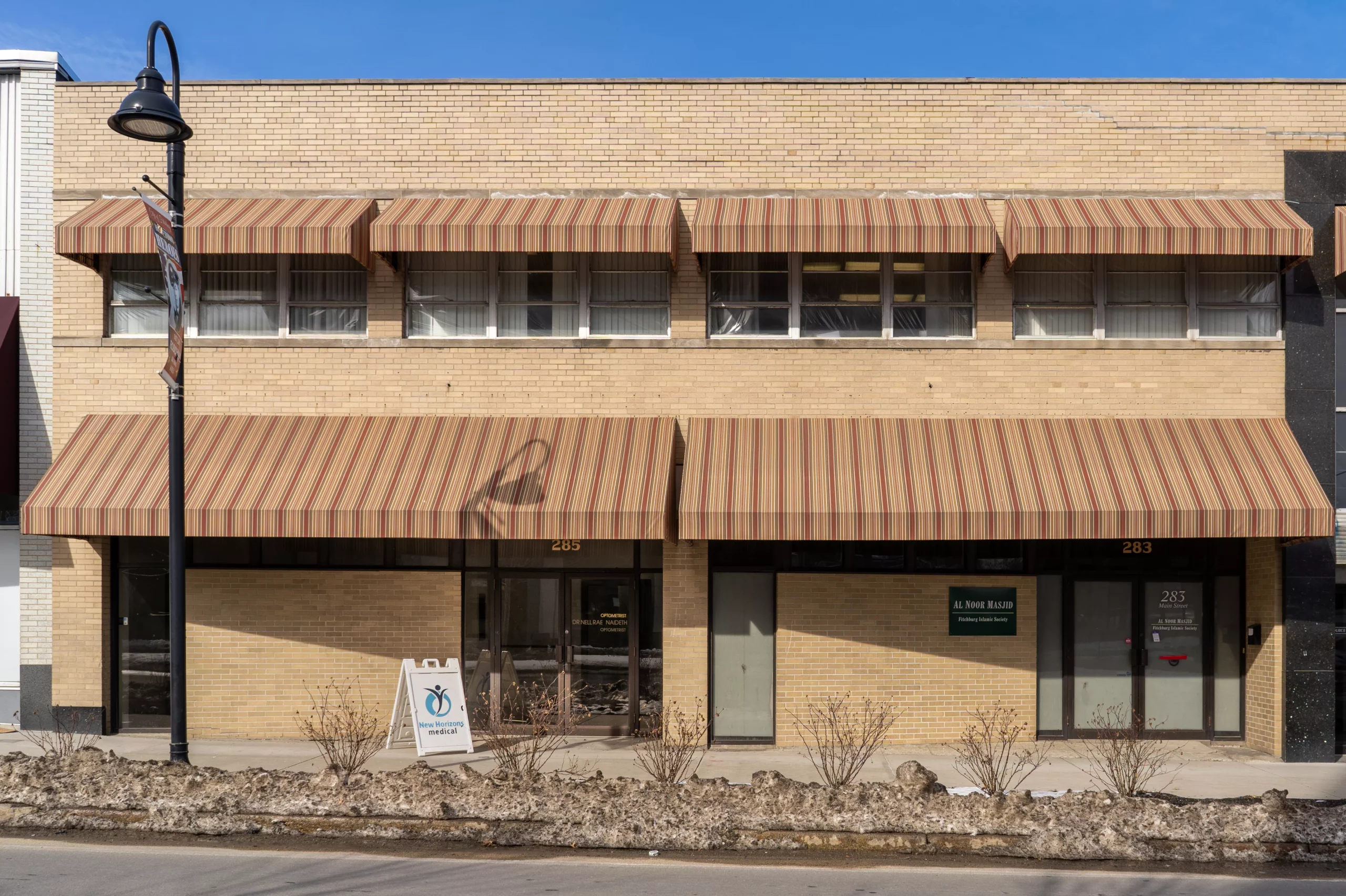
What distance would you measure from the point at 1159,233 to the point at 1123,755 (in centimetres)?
583

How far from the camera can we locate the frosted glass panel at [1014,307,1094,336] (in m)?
12.9

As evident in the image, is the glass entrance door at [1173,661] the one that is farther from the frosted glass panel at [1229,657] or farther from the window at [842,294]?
the window at [842,294]

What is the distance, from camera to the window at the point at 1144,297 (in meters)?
12.7

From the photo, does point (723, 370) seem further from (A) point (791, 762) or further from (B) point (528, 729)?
(B) point (528, 729)

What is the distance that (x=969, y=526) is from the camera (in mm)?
11250

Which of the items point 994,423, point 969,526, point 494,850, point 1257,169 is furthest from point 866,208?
point 494,850

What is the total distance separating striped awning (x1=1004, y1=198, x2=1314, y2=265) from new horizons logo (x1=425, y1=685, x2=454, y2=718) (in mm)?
8277

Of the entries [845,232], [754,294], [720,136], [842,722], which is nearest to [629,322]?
[754,294]

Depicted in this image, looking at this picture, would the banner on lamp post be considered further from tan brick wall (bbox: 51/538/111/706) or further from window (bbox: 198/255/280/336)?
tan brick wall (bbox: 51/538/111/706)

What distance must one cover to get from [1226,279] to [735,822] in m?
9.09

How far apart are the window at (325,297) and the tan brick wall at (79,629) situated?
375cm

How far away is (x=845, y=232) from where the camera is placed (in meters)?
12.0

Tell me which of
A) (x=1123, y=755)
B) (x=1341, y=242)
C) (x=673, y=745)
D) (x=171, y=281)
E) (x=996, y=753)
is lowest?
(x=996, y=753)

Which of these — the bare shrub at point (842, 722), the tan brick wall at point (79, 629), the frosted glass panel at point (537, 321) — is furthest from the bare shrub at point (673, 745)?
the tan brick wall at point (79, 629)
